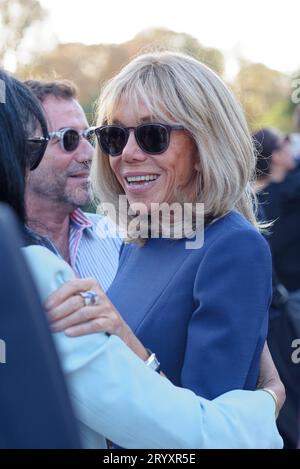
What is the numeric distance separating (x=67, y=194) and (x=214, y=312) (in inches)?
80.6

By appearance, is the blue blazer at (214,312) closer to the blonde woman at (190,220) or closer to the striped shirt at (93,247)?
the blonde woman at (190,220)

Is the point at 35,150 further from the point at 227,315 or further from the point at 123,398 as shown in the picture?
the point at 123,398

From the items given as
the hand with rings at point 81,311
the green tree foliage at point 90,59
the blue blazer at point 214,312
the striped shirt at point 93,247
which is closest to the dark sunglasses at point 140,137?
the blue blazer at point 214,312

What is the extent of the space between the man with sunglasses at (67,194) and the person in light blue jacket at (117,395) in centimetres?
208

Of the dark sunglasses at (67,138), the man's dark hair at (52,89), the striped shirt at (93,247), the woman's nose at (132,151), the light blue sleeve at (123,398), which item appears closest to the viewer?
the light blue sleeve at (123,398)

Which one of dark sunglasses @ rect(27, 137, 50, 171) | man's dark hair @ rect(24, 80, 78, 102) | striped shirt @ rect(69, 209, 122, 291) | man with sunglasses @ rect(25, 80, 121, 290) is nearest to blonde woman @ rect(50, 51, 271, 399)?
dark sunglasses @ rect(27, 137, 50, 171)

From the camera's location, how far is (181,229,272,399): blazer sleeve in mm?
1850

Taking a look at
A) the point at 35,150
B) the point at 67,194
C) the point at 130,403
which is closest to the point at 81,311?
the point at 130,403

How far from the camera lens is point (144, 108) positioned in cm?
226

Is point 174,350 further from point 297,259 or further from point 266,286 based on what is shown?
point 297,259

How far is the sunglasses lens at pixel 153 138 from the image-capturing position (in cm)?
222

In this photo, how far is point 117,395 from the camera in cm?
137
